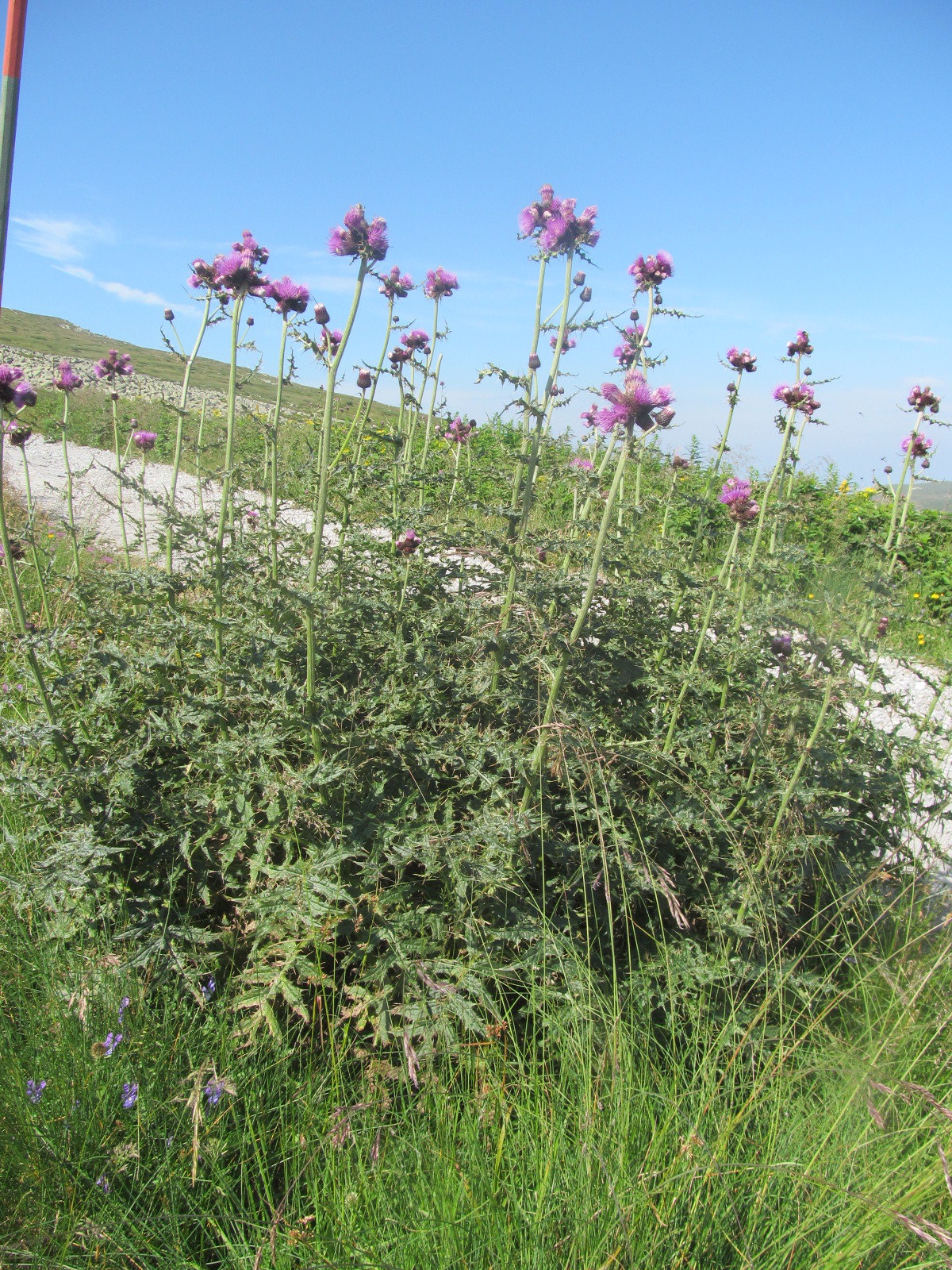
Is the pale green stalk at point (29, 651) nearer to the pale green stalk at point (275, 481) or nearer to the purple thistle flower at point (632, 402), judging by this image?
the pale green stalk at point (275, 481)

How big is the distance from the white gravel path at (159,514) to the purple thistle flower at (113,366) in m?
0.49

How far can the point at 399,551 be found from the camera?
266cm

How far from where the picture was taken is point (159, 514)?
2.54m

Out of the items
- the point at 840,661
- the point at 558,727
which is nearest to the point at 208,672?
the point at 558,727

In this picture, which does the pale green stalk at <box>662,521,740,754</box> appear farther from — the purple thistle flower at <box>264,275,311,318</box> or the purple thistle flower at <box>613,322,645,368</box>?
the purple thistle flower at <box>264,275,311,318</box>

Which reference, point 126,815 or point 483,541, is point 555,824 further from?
point 126,815

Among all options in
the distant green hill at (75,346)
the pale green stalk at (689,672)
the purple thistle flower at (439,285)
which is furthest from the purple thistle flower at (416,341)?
the distant green hill at (75,346)

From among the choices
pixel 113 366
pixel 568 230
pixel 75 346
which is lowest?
pixel 113 366

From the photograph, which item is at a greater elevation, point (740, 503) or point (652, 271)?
point (652, 271)

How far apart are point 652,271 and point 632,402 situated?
979 mm

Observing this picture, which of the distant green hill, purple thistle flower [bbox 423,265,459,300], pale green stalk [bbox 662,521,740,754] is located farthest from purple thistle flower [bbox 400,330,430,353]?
the distant green hill

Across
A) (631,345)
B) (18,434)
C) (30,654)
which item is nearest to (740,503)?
(631,345)

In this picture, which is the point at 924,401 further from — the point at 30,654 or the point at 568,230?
the point at 30,654

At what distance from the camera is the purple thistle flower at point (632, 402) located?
2043 mm
